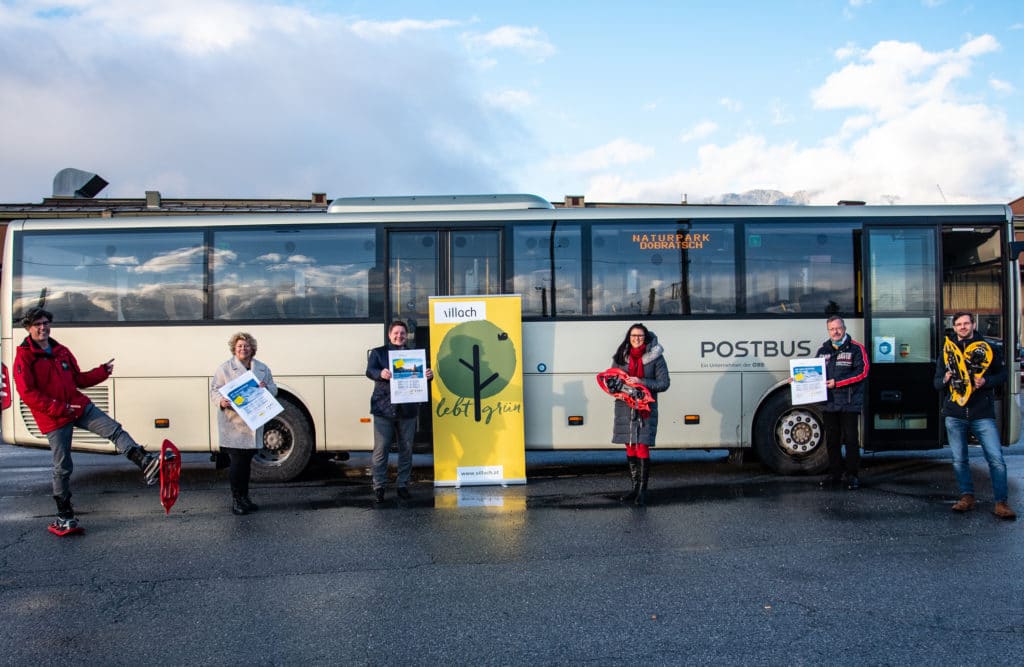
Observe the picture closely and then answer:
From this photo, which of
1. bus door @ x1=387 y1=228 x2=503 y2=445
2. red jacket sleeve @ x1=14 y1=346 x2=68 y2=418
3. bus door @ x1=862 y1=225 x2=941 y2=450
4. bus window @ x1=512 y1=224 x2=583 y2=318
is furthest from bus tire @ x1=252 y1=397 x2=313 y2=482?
bus door @ x1=862 y1=225 x2=941 y2=450

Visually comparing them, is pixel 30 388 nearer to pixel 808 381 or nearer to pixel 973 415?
pixel 808 381

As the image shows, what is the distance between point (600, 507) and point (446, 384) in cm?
225

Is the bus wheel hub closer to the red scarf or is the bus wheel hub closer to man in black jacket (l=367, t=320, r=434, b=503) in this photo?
the red scarf

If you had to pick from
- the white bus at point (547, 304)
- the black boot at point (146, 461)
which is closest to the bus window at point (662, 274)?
the white bus at point (547, 304)

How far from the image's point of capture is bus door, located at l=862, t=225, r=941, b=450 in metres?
9.02

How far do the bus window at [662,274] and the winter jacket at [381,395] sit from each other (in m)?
2.62

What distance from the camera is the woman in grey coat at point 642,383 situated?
24.8ft

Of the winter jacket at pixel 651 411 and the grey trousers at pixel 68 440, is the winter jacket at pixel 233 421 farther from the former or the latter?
the winter jacket at pixel 651 411

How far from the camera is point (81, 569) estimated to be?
19.2 ft

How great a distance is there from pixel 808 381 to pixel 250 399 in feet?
18.8

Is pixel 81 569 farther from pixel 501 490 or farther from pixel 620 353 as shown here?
pixel 620 353

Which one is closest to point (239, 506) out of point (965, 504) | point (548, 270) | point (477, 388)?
point (477, 388)

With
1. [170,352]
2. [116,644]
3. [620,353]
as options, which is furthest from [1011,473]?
[170,352]

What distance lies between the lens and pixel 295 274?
9195mm
